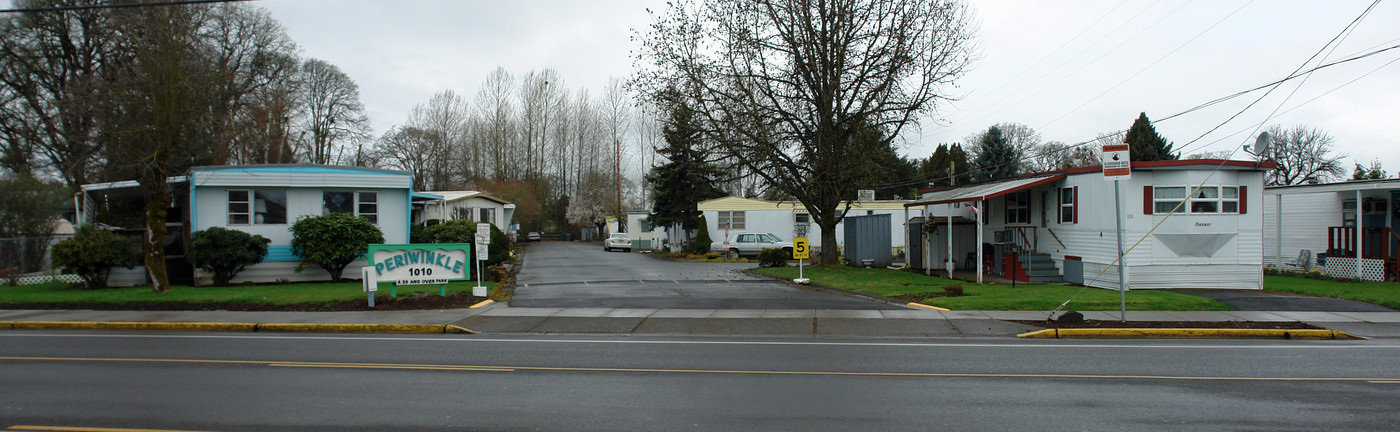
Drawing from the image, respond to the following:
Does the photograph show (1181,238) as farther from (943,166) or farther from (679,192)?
(943,166)

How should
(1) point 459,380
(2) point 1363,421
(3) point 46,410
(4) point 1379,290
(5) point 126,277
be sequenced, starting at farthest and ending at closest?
(5) point 126,277 < (4) point 1379,290 < (1) point 459,380 < (3) point 46,410 < (2) point 1363,421

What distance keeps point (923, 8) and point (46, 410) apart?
2353 centimetres

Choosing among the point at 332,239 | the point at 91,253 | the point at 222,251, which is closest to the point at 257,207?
the point at 222,251

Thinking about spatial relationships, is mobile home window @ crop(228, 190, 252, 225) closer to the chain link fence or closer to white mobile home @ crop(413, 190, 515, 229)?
the chain link fence

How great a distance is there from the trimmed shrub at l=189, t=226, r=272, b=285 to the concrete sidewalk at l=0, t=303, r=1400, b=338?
4.37 m

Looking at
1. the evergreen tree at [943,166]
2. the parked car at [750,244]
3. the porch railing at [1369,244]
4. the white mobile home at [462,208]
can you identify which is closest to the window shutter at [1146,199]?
the porch railing at [1369,244]

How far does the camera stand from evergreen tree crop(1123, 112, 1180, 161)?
49.2m

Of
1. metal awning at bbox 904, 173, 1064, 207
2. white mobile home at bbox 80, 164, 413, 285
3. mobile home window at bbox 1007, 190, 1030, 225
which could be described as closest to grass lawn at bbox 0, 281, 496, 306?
white mobile home at bbox 80, 164, 413, 285

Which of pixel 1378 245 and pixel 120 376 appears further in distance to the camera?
pixel 1378 245

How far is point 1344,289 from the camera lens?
18297 mm

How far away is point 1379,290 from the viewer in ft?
58.6

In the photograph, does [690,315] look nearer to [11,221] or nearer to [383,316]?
[383,316]

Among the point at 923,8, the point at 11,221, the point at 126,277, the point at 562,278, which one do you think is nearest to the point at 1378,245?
the point at 923,8

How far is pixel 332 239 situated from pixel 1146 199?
21.1 metres
